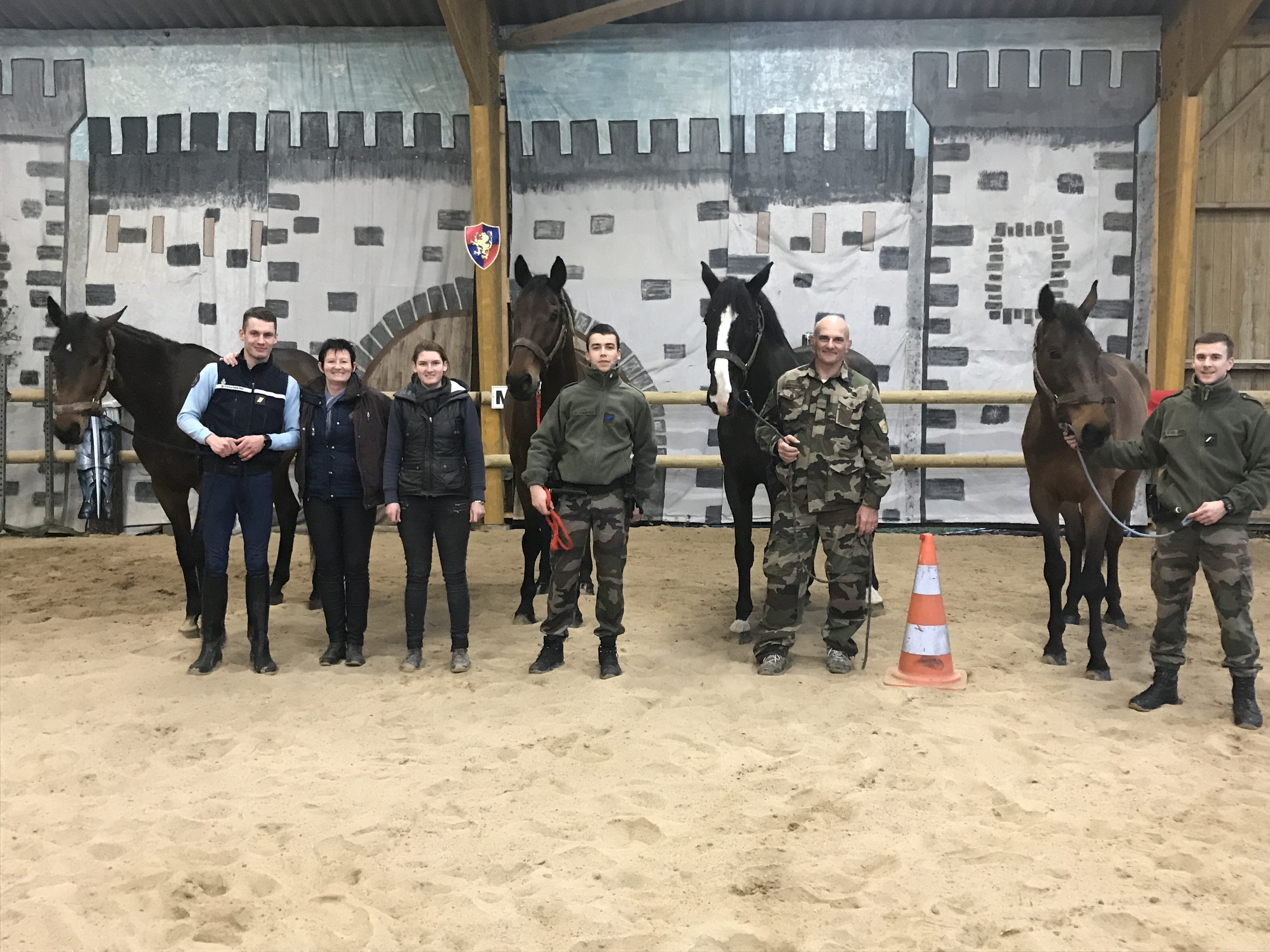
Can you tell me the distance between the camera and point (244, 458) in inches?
155

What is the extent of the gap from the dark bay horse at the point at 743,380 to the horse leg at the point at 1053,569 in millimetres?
876

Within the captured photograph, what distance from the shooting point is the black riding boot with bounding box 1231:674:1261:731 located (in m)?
3.37

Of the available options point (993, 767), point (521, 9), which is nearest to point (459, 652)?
point (993, 767)

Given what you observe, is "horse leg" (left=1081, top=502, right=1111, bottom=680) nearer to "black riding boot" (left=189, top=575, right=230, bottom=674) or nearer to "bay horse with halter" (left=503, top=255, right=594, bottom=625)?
"bay horse with halter" (left=503, top=255, right=594, bottom=625)

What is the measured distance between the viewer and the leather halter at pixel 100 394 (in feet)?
14.5

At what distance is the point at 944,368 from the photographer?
789 centimetres

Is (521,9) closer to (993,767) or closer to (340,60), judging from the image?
(340,60)

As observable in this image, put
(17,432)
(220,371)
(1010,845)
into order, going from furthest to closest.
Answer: (17,432) → (220,371) → (1010,845)

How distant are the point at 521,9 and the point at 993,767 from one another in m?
7.41

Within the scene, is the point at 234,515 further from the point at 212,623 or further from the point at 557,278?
the point at 557,278

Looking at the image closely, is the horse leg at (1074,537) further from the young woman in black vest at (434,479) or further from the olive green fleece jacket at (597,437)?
the young woman in black vest at (434,479)

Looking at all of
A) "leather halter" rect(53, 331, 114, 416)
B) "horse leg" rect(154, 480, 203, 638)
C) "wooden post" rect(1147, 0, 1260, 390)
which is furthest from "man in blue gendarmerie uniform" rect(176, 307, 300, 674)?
"wooden post" rect(1147, 0, 1260, 390)

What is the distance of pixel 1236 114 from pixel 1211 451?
635 centimetres

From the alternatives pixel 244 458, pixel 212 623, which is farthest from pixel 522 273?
pixel 212 623
